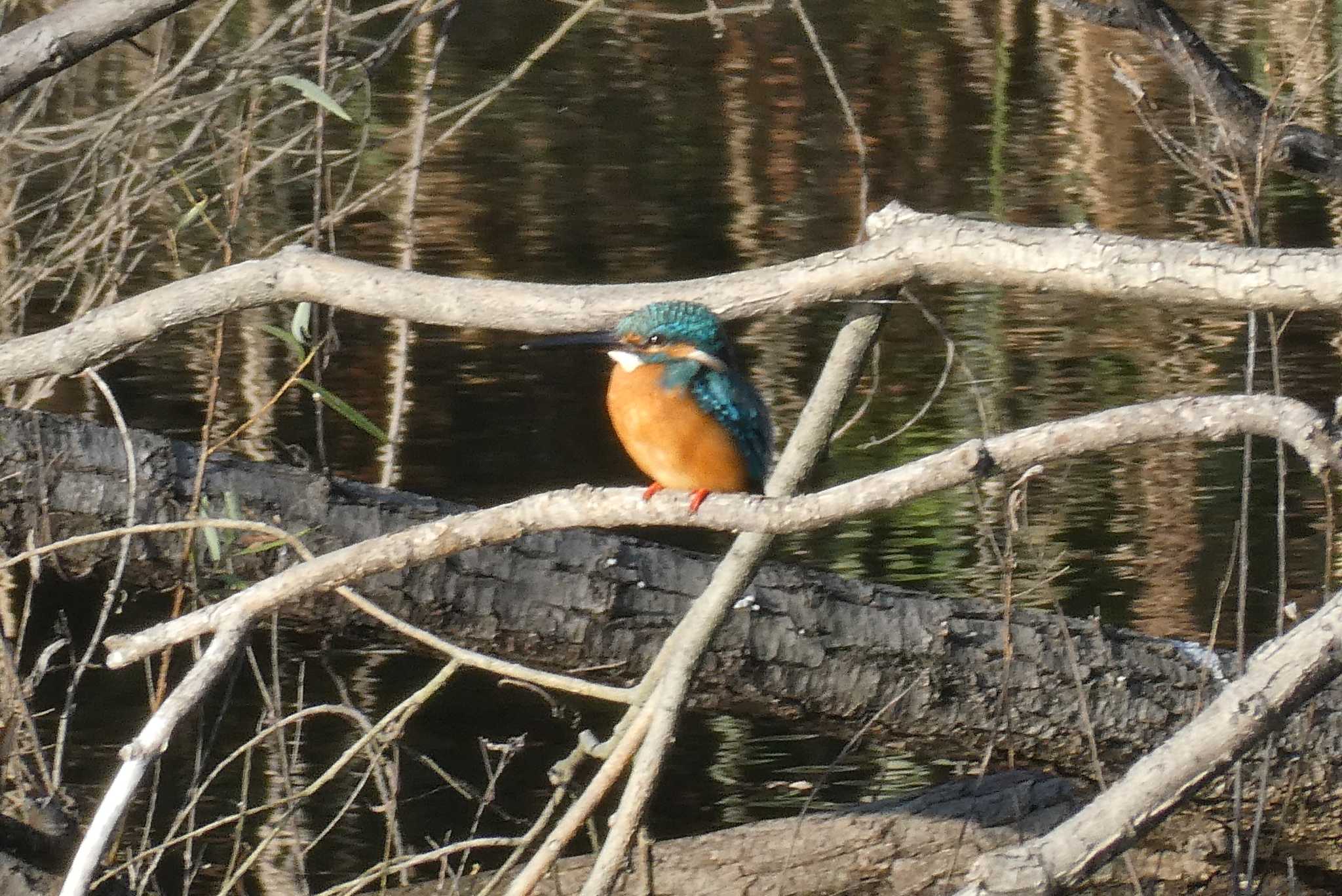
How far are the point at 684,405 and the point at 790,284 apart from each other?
33 centimetres

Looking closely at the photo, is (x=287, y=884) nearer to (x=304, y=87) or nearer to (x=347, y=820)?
(x=347, y=820)

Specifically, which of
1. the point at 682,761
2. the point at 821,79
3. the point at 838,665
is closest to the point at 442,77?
the point at 821,79

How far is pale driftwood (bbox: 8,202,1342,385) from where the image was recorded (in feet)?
6.77

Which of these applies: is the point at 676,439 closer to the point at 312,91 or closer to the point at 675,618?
the point at 312,91

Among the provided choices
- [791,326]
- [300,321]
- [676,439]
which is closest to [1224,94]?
[676,439]

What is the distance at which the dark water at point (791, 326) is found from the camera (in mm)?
4535

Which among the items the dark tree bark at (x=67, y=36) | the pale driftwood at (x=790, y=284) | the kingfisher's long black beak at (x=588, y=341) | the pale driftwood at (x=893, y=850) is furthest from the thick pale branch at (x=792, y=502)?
the pale driftwood at (x=893, y=850)

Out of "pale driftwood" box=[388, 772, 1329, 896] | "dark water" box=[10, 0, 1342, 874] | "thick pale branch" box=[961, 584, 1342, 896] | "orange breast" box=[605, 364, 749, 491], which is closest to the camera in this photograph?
"thick pale branch" box=[961, 584, 1342, 896]

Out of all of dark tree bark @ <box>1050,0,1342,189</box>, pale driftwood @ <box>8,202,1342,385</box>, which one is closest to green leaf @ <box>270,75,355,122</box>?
pale driftwood @ <box>8,202,1342,385</box>

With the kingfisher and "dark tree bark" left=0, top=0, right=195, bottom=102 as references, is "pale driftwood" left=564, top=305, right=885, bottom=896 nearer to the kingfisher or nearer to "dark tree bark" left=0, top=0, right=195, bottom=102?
the kingfisher

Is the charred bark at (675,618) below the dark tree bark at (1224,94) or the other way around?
below

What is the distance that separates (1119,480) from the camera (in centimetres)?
554

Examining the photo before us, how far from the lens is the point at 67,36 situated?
2.48 metres

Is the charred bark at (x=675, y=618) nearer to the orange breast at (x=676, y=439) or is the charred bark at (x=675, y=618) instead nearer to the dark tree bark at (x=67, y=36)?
the orange breast at (x=676, y=439)
